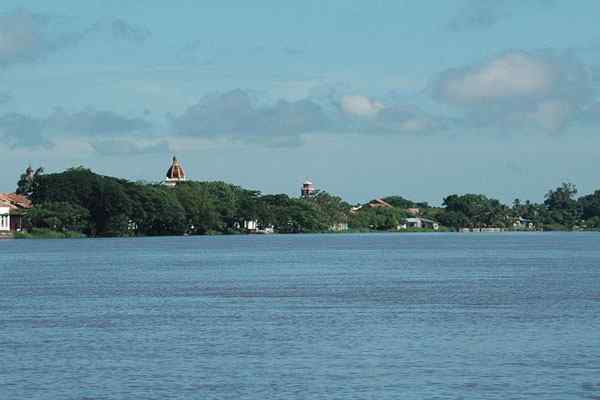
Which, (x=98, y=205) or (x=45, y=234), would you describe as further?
(x=45, y=234)

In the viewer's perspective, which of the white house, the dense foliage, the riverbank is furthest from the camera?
the white house

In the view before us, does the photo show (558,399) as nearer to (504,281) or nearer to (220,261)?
(504,281)

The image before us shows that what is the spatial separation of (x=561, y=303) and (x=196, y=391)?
2494cm

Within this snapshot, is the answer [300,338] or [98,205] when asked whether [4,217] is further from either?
[300,338]

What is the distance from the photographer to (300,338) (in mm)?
35094

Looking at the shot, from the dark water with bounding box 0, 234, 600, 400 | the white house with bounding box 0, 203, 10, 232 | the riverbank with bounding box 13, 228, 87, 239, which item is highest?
the white house with bounding box 0, 203, 10, 232

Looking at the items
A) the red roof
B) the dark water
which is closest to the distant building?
the red roof

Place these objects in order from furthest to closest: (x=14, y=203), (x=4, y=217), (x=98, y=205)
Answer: (x=14, y=203) < (x=4, y=217) < (x=98, y=205)

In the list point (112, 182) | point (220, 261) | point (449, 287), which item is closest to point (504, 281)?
point (449, 287)

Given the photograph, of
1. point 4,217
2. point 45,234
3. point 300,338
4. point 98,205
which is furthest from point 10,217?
point 300,338

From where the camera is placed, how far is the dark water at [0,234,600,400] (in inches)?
1048

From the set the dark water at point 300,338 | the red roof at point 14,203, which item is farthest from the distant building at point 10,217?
the dark water at point 300,338

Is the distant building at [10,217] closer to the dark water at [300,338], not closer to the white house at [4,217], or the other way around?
the white house at [4,217]

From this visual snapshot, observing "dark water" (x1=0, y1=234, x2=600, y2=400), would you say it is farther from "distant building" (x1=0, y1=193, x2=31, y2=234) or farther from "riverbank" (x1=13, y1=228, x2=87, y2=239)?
"distant building" (x1=0, y1=193, x2=31, y2=234)
